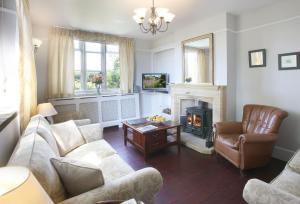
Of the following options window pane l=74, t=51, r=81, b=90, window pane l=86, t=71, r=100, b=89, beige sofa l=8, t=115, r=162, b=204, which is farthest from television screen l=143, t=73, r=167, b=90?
beige sofa l=8, t=115, r=162, b=204

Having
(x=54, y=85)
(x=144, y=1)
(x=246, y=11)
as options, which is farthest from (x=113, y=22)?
(x=246, y=11)

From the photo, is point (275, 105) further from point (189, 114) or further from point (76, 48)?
point (76, 48)

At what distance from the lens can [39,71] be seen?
433cm

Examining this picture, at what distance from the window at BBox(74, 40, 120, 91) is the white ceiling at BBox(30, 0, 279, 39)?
73cm

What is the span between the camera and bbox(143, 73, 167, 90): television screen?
17.4 feet

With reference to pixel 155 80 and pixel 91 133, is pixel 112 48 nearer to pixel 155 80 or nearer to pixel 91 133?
pixel 155 80

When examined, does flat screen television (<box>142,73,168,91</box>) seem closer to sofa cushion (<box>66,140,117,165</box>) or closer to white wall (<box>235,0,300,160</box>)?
white wall (<box>235,0,300,160</box>)

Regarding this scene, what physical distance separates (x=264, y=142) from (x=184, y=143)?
160 cm

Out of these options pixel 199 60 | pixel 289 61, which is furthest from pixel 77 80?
pixel 289 61

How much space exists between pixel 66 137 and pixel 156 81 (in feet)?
10.8

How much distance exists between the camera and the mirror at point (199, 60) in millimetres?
3840

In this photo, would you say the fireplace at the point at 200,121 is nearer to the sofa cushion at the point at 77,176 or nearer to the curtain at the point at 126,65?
the curtain at the point at 126,65

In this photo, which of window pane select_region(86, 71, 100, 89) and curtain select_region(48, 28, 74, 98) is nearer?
curtain select_region(48, 28, 74, 98)

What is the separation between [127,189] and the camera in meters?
1.39
